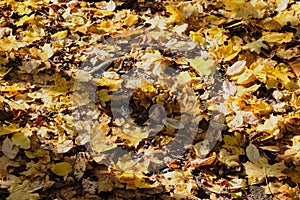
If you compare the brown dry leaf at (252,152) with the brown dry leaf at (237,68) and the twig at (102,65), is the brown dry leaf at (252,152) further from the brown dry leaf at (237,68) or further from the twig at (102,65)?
the twig at (102,65)

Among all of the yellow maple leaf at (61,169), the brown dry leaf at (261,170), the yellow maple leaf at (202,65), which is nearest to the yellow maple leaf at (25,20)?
the yellow maple leaf at (202,65)

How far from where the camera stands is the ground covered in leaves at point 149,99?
8.01 feet

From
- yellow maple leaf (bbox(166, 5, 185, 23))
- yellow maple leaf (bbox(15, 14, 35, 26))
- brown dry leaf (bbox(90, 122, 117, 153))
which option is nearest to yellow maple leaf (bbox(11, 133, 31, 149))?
brown dry leaf (bbox(90, 122, 117, 153))

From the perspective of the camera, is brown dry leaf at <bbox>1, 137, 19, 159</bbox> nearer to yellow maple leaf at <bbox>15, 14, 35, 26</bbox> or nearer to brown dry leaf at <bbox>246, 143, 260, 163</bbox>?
yellow maple leaf at <bbox>15, 14, 35, 26</bbox>

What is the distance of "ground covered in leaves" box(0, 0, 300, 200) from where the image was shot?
8.01 feet

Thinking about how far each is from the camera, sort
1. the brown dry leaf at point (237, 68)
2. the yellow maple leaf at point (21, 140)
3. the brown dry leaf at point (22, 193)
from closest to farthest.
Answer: the brown dry leaf at point (22, 193)
the yellow maple leaf at point (21, 140)
the brown dry leaf at point (237, 68)

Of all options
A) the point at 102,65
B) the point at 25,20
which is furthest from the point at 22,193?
the point at 25,20

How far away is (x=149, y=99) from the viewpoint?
2.82 m

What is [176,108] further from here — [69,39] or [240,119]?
[69,39]

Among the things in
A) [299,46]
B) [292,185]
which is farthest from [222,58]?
[292,185]

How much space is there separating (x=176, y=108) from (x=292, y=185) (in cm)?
76

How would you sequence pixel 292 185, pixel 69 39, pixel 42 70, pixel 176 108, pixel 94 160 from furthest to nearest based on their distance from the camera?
pixel 69 39, pixel 42 70, pixel 176 108, pixel 94 160, pixel 292 185

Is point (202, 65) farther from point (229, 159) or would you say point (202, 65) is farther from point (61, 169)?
point (61, 169)

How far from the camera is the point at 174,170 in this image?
250 cm
